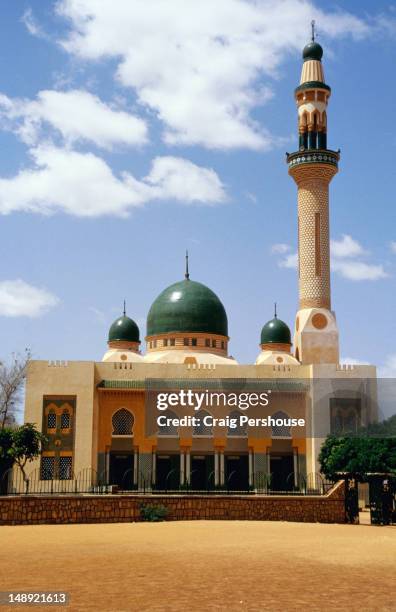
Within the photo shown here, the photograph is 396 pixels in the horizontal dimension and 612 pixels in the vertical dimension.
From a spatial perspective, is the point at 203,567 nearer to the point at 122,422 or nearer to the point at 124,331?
the point at 122,422

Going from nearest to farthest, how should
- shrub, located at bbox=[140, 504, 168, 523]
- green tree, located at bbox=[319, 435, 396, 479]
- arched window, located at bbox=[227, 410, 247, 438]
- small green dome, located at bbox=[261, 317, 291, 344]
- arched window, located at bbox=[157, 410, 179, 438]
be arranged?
shrub, located at bbox=[140, 504, 168, 523] → green tree, located at bbox=[319, 435, 396, 479] → arched window, located at bbox=[157, 410, 179, 438] → arched window, located at bbox=[227, 410, 247, 438] → small green dome, located at bbox=[261, 317, 291, 344]

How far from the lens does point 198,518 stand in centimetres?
1916

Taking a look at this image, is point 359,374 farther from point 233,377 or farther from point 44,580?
point 44,580

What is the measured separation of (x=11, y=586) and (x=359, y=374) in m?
26.6

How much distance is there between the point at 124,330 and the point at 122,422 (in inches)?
393

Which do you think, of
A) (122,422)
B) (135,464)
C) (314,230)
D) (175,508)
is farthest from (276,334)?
(175,508)

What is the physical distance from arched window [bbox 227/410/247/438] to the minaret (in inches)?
169

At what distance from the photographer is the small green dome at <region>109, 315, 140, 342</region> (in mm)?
42438

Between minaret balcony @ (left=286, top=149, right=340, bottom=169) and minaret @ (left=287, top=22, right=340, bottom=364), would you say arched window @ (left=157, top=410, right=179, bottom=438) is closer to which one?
minaret @ (left=287, top=22, right=340, bottom=364)

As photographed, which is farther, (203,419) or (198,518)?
(203,419)

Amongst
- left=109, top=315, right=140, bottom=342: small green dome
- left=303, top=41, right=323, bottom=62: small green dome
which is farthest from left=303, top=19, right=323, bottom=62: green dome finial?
left=109, top=315, right=140, bottom=342: small green dome

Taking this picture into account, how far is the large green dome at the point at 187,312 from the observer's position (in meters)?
38.2

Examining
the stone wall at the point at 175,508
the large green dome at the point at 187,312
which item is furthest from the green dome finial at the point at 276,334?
the stone wall at the point at 175,508

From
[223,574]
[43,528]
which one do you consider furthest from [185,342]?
[223,574]
